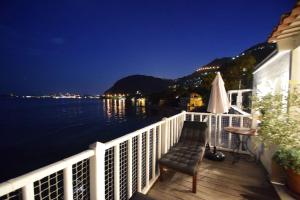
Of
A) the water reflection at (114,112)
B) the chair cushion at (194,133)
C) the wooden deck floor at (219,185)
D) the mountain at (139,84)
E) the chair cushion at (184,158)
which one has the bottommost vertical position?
the water reflection at (114,112)

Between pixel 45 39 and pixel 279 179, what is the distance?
83618 mm

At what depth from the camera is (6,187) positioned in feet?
3.04

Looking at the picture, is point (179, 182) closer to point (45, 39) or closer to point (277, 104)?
point (277, 104)

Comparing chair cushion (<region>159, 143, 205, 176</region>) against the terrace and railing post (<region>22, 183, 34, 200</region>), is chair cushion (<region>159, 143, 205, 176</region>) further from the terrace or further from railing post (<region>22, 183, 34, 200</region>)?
railing post (<region>22, 183, 34, 200</region>)

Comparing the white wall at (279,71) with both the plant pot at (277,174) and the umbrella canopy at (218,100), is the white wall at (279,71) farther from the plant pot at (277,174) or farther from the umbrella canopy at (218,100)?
the plant pot at (277,174)

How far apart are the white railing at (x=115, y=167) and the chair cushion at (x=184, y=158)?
0.81ft

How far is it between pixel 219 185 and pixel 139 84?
12925 centimetres

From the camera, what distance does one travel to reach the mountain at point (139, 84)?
124 meters

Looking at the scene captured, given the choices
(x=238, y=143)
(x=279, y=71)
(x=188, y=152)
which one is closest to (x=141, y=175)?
(x=188, y=152)

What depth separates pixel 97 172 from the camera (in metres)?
1.66

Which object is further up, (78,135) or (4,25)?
(4,25)

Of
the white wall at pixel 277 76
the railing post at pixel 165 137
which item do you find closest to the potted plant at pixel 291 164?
the white wall at pixel 277 76

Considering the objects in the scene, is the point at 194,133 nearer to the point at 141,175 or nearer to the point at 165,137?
the point at 165,137

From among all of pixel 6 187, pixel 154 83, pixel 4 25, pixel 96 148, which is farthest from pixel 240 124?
pixel 154 83
